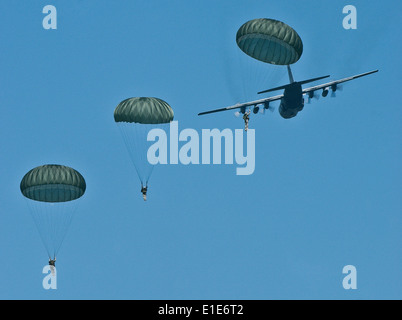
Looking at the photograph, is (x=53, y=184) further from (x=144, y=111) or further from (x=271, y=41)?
(x=271, y=41)

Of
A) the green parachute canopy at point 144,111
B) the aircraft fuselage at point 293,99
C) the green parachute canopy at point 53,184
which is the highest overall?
the aircraft fuselage at point 293,99

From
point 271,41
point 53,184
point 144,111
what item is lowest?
point 53,184

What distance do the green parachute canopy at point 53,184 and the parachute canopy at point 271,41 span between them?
1687cm

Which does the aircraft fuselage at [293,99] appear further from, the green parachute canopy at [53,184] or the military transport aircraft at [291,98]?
the green parachute canopy at [53,184]

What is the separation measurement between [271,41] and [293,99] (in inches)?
335

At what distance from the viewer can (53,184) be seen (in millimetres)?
100938

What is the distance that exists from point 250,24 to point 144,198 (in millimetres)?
15879

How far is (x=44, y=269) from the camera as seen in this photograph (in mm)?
104188

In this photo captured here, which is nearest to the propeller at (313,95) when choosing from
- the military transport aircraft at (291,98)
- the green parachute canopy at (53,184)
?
the military transport aircraft at (291,98)

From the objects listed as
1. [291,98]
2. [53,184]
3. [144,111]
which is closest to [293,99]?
[291,98]

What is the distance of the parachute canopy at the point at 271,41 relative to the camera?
9906cm
